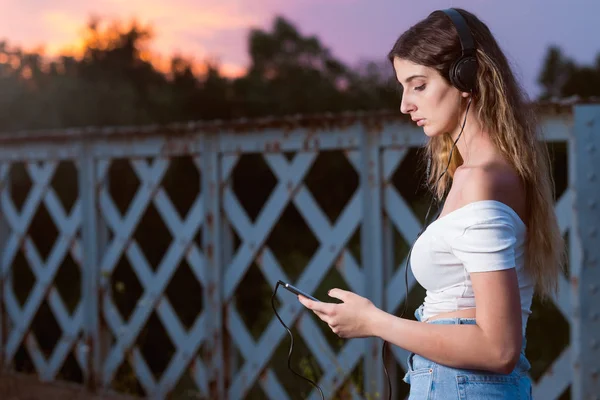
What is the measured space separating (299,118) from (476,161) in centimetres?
288

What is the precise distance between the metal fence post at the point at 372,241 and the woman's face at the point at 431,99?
250 centimetres

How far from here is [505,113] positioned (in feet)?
5.16

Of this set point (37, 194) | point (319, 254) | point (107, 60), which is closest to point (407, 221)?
point (319, 254)

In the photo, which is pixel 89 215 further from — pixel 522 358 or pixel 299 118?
pixel 522 358

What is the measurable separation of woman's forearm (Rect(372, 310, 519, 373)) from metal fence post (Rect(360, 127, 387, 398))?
2630mm

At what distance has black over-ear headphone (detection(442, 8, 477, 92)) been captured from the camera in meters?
1.53

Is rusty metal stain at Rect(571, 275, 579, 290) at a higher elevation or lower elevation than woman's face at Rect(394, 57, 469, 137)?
lower

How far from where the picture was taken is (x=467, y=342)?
142 cm

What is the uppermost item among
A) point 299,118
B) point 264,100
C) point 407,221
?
point 299,118

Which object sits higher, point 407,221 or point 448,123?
point 448,123

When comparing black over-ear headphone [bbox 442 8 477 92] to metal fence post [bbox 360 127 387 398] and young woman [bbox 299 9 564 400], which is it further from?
metal fence post [bbox 360 127 387 398]

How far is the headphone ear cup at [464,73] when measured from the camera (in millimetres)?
1524

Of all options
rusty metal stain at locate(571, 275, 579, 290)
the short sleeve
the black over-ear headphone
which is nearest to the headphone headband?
the black over-ear headphone

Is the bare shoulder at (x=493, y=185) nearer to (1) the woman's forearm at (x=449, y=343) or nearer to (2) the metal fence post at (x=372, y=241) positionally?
(1) the woman's forearm at (x=449, y=343)
